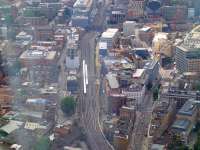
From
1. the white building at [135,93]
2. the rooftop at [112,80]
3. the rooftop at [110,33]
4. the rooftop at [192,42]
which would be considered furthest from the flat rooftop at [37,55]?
the rooftop at [192,42]

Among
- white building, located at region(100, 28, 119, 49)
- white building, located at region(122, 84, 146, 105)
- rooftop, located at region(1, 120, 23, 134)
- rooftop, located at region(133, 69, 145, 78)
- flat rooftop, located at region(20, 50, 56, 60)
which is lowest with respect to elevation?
rooftop, located at region(1, 120, 23, 134)

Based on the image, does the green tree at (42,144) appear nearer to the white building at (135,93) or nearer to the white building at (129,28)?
the white building at (135,93)

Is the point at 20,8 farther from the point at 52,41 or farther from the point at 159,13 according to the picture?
the point at 159,13

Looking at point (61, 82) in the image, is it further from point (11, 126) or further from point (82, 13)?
point (82, 13)

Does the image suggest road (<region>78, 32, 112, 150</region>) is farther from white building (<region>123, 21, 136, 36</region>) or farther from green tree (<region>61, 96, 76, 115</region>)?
white building (<region>123, 21, 136, 36</region>)

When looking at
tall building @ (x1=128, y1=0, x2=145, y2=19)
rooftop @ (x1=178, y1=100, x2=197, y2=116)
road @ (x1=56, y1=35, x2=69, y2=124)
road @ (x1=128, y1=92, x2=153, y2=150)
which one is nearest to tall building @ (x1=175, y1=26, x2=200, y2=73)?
road @ (x1=128, y1=92, x2=153, y2=150)

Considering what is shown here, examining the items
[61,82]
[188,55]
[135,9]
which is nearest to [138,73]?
[188,55]

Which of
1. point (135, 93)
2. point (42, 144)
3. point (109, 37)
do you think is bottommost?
point (42, 144)
